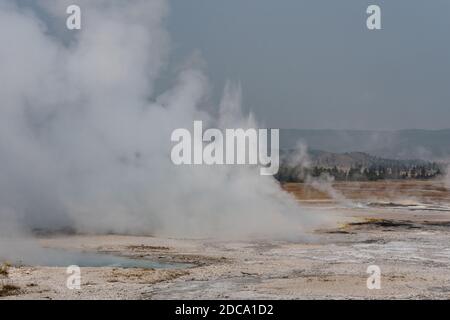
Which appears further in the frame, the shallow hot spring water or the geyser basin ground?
the shallow hot spring water

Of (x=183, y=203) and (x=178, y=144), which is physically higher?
(x=178, y=144)

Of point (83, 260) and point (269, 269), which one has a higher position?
point (269, 269)

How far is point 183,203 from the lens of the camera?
32406 millimetres

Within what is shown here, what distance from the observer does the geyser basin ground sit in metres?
16.3

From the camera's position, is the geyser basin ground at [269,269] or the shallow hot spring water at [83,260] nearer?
the geyser basin ground at [269,269]

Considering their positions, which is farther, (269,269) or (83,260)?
(83,260)

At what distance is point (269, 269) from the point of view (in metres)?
20.0

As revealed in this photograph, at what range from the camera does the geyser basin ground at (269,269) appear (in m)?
16.3

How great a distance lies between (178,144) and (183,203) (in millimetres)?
3052
